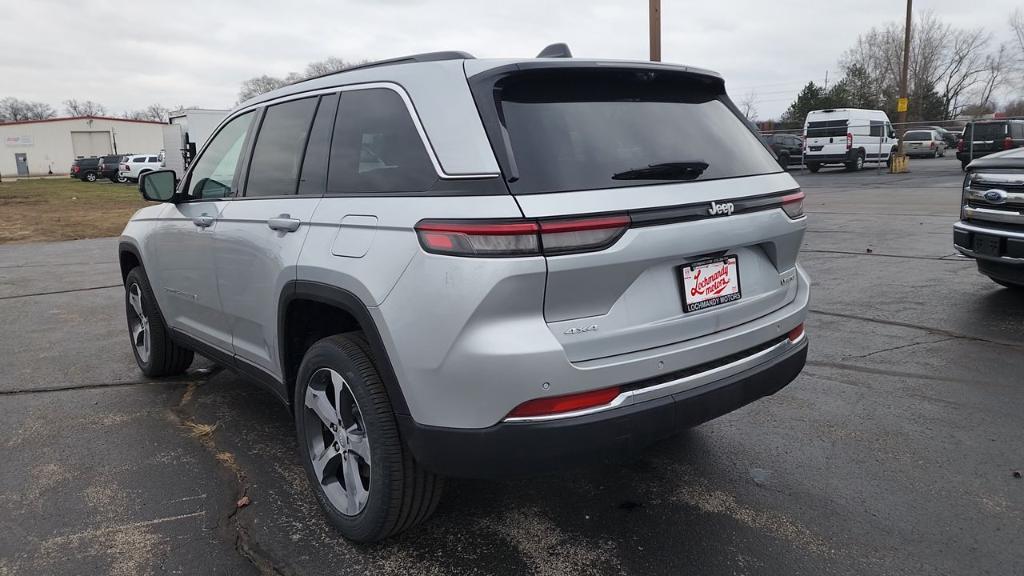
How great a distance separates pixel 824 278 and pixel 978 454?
4.59m

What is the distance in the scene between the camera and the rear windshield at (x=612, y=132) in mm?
2412

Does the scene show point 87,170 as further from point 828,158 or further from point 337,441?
point 337,441

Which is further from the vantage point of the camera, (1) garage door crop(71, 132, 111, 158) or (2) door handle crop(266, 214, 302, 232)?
(1) garage door crop(71, 132, 111, 158)

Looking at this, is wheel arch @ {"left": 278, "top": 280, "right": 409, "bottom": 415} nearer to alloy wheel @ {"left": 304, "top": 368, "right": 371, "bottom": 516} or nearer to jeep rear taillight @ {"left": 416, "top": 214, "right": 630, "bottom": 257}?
alloy wheel @ {"left": 304, "top": 368, "right": 371, "bottom": 516}

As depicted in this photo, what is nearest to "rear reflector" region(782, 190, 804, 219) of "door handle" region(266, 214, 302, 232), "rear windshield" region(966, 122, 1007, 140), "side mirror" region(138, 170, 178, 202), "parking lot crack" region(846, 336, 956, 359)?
"door handle" region(266, 214, 302, 232)

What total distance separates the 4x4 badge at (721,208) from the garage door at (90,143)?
86330mm

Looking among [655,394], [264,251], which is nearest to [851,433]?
[655,394]

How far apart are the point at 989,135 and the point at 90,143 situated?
79.8 metres

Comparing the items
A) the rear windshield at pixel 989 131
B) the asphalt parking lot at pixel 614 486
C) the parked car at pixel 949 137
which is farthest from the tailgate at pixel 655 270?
the parked car at pixel 949 137

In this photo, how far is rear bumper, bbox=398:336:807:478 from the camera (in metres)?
2.33

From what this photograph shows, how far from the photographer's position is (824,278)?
7.83 m

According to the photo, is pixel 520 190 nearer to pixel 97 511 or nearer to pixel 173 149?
Answer: pixel 97 511

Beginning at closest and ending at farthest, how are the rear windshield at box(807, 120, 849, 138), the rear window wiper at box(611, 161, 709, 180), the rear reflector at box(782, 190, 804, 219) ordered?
the rear window wiper at box(611, 161, 709, 180)
the rear reflector at box(782, 190, 804, 219)
the rear windshield at box(807, 120, 849, 138)

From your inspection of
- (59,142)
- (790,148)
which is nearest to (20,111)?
(59,142)
